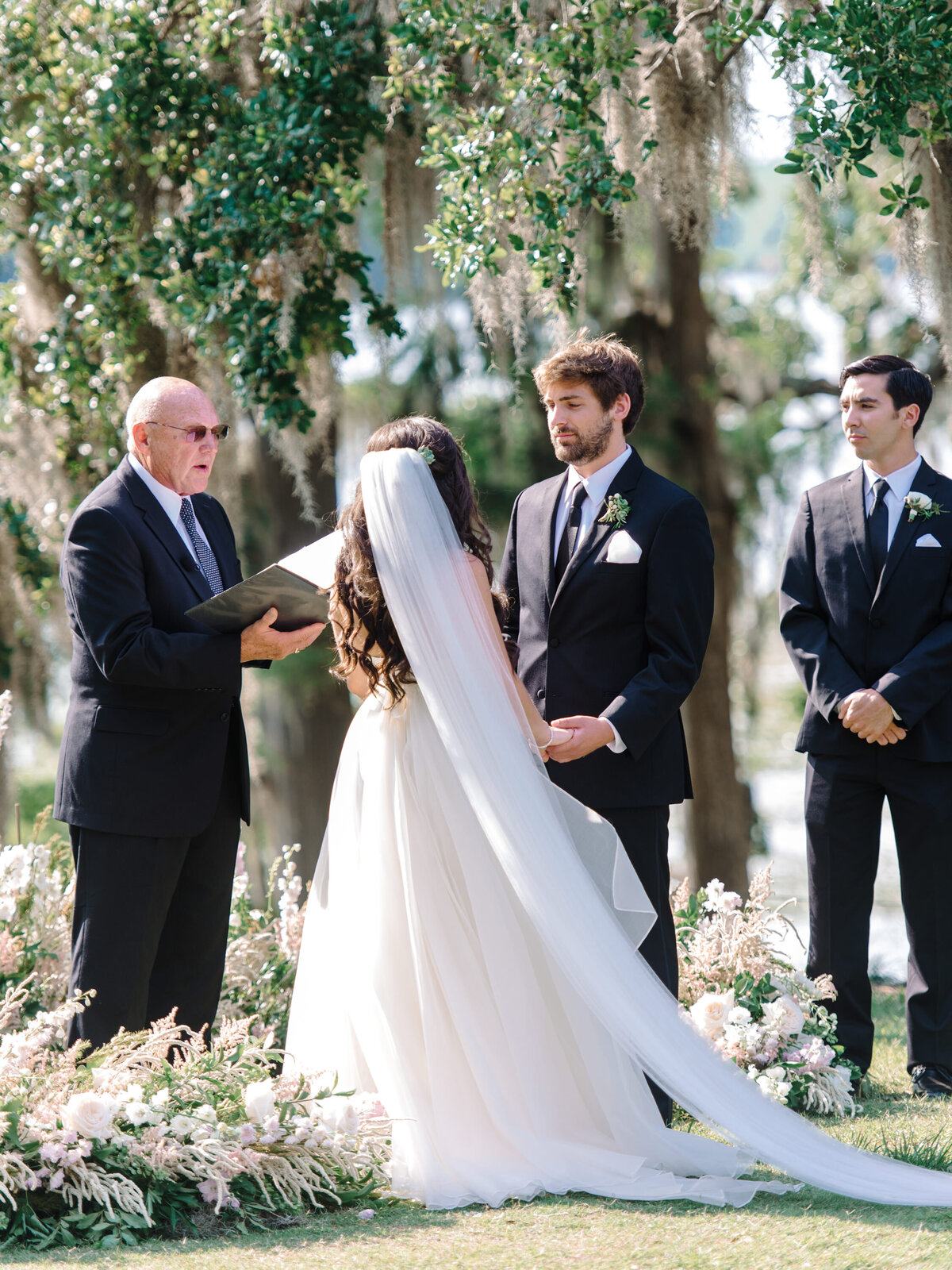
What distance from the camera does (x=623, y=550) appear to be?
12.4 feet

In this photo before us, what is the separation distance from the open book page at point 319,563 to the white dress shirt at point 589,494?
0.75m

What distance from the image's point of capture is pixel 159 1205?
2943 mm

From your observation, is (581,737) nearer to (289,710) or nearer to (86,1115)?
(86,1115)

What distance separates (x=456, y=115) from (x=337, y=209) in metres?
0.82

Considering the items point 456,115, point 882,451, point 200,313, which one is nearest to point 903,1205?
point 882,451

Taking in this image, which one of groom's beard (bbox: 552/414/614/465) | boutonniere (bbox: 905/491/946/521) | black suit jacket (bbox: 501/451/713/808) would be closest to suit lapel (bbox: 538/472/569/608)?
black suit jacket (bbox: 501/451/713/808)

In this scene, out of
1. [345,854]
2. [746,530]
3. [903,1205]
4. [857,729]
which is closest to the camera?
[903,1205]

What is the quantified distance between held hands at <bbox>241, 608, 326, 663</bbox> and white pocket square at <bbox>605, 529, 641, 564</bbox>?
2.81 feet

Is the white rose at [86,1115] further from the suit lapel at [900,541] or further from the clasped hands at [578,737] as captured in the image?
the suit lapel at [900,541]

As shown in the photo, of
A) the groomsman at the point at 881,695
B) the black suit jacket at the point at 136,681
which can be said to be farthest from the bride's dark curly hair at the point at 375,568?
the groomsman at the point at 881,695

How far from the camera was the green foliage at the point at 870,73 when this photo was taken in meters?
4.21

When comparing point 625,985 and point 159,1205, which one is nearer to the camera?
point 159,1205

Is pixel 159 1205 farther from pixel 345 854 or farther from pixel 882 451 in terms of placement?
pixel 882 451

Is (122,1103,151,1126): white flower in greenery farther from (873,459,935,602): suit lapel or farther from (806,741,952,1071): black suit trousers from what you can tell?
(873,459,935,602): suit lapel
